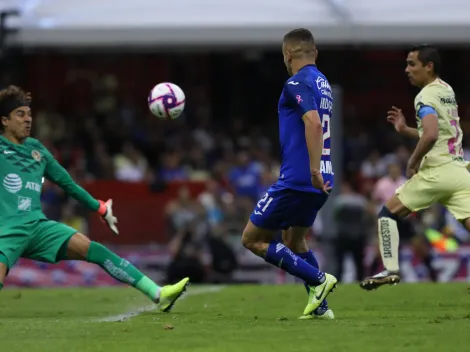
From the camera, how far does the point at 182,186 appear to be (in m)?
24.2

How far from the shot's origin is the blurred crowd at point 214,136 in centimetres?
2158

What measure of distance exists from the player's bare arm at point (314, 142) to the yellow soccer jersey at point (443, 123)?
6.00 feet

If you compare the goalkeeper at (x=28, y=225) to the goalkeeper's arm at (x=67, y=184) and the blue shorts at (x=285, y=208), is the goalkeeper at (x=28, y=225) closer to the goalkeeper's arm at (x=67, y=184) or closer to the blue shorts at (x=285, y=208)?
the goalkeeper's arm at (x=67, y=184)

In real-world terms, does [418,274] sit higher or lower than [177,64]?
lower

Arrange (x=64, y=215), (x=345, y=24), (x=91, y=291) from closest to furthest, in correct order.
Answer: (x=91, y=291), (x=64, y=215), (x=345, y=24)

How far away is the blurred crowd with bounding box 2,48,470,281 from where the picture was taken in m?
21.6

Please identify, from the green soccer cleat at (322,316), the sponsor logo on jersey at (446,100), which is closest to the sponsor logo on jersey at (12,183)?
the green soccer cleat at (322,316)

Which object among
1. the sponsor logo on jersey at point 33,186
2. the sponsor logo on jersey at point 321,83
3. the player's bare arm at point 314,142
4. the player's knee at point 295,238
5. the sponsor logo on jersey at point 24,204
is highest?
the sponsor logo on jersey at point 321,83

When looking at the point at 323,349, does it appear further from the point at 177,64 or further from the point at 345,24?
the point at 177,64

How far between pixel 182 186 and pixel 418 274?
569 centimetres

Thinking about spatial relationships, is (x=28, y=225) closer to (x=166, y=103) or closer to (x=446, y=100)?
(x=166, y=103)

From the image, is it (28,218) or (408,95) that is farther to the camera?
(408,95)

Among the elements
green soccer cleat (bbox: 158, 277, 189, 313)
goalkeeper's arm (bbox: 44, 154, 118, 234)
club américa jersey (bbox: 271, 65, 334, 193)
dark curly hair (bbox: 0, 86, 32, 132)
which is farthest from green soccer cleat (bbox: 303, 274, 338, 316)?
dark curly hair (bbox: 0, 86, 32, 132)

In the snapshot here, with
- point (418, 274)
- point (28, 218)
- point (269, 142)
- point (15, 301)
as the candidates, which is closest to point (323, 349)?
point (28, 218)
